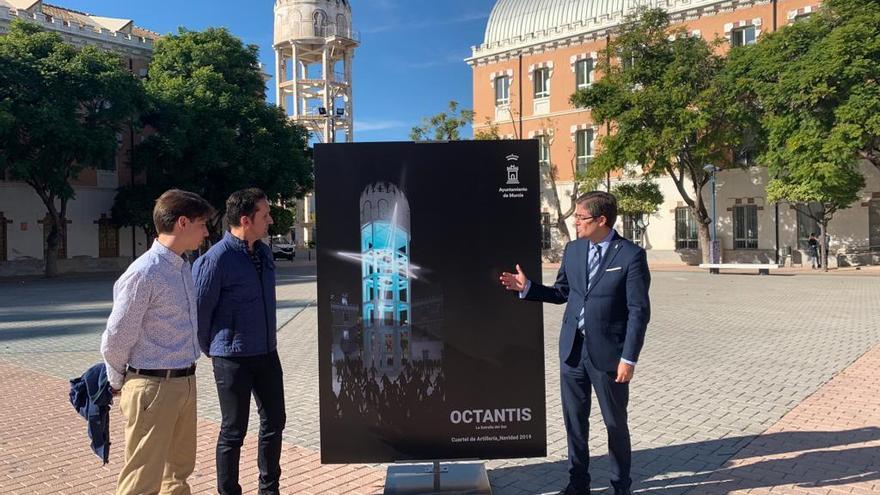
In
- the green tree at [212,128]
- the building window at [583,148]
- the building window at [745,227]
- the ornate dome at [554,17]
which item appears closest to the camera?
the green tree at [212,128]

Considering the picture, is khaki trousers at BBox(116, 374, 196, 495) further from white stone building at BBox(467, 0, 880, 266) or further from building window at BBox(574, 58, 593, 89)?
building window at BBox(574, 58, 593, 89)

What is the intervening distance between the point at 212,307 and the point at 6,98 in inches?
1071

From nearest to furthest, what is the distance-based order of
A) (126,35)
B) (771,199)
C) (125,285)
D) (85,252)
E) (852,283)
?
1. (125,285)
2. (852,283)
3. (771,199)
4. (85,252)
5. (126,35)

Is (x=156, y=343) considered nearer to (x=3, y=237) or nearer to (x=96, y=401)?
(x=96, y=401)

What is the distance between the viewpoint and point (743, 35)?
111 ft

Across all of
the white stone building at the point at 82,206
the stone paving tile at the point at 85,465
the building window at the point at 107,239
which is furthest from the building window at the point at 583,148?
the stone paving tile at the point at 85,465

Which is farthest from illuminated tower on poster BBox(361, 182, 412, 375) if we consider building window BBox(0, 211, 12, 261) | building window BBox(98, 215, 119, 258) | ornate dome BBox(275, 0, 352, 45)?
ornate dome BBox(275, 0, 352, 45)

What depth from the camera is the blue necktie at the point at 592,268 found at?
164 inches

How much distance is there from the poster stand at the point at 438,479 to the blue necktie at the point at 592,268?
129cm

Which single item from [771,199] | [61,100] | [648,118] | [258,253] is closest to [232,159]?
[61,100]

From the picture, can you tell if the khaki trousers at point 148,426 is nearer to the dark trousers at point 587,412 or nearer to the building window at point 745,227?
the dark trousers at point 587,412

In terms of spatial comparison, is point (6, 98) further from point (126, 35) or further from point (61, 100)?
point (126, 35)

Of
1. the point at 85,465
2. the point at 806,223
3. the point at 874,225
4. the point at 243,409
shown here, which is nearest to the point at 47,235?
the point at 85,465

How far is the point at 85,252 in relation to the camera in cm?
3575
